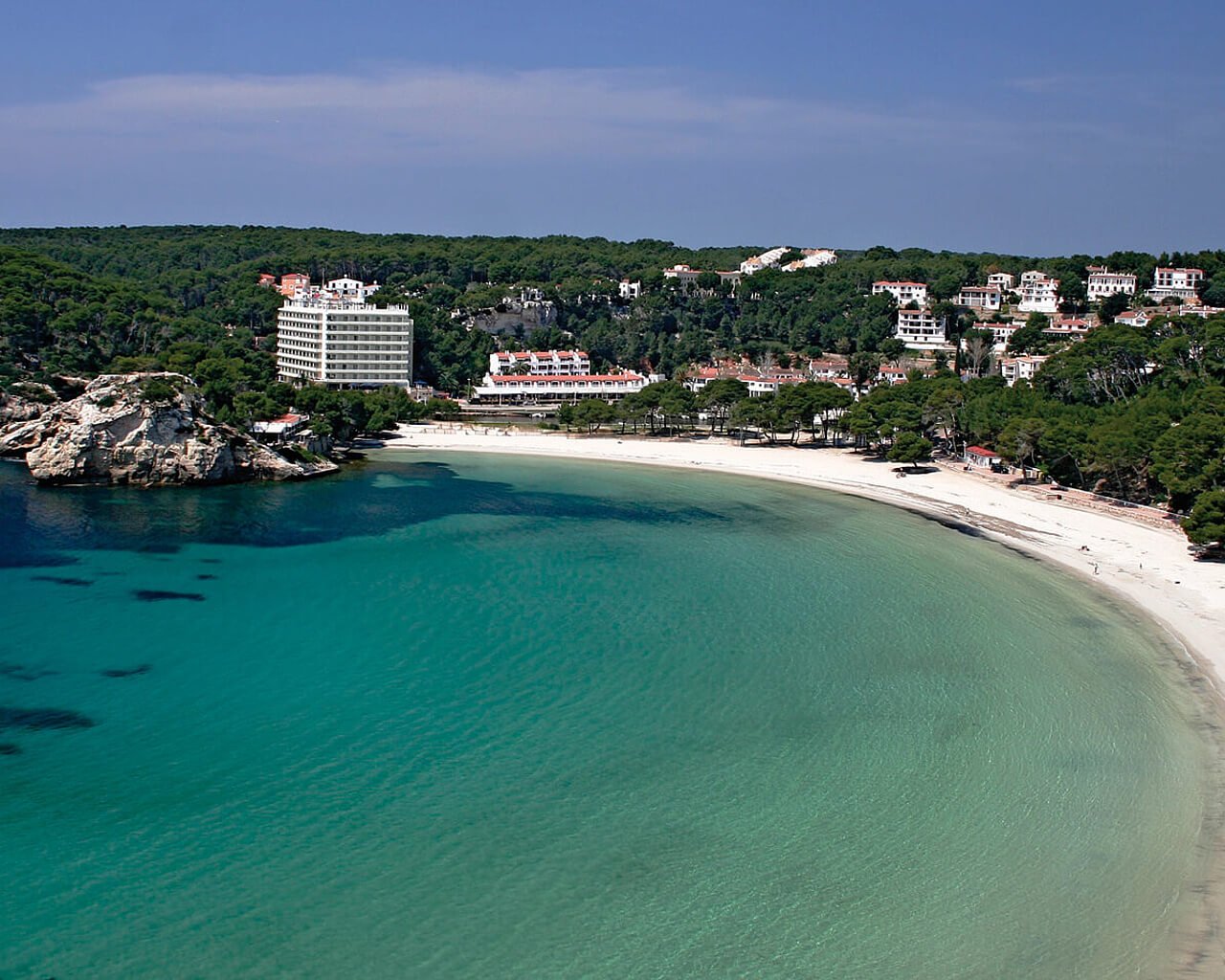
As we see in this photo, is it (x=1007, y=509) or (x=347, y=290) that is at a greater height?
(x=347, y=290)

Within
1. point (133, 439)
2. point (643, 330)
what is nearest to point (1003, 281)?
point (643, 330)

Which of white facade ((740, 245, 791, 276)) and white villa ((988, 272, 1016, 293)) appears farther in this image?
white facade ((740, 245, 791, 276))

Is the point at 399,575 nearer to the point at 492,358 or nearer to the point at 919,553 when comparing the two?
the point at 919,553

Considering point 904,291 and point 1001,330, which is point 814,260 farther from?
point 1001,330

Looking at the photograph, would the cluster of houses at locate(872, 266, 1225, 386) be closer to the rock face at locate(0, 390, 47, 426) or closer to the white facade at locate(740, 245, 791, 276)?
the white facade at locate(740, 245, 791, 276)

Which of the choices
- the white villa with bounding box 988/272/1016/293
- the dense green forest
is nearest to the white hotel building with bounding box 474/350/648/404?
the dense green forest

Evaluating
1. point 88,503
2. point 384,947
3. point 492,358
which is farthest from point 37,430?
point 384,947
